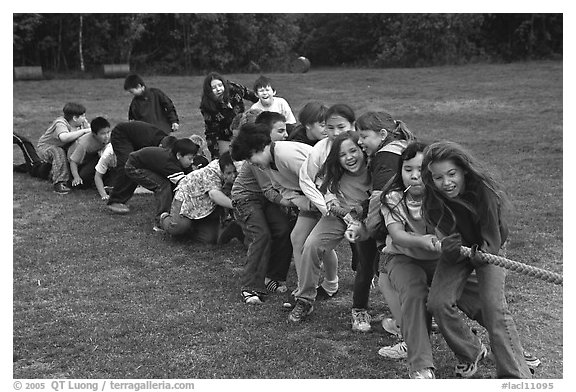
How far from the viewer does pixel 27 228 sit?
7.86 metres

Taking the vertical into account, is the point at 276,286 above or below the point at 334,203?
below

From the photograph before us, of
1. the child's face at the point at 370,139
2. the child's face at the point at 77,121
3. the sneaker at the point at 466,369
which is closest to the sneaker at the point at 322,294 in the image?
the child's face at the point at 370,139

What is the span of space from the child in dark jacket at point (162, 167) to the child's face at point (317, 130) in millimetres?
2003

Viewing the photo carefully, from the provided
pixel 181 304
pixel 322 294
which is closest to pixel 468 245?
pixel 322 294

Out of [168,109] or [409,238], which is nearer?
[409,238]

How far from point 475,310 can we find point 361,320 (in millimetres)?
1069

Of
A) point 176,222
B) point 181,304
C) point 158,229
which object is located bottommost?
point 158,229

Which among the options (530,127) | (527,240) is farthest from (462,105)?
(527,240)

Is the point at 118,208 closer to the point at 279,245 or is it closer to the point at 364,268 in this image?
the point at 279,245

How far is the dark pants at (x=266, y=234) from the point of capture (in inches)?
225

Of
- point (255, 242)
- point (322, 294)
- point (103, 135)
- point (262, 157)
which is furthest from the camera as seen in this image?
point (103, 135)

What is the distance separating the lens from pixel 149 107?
368 inches
